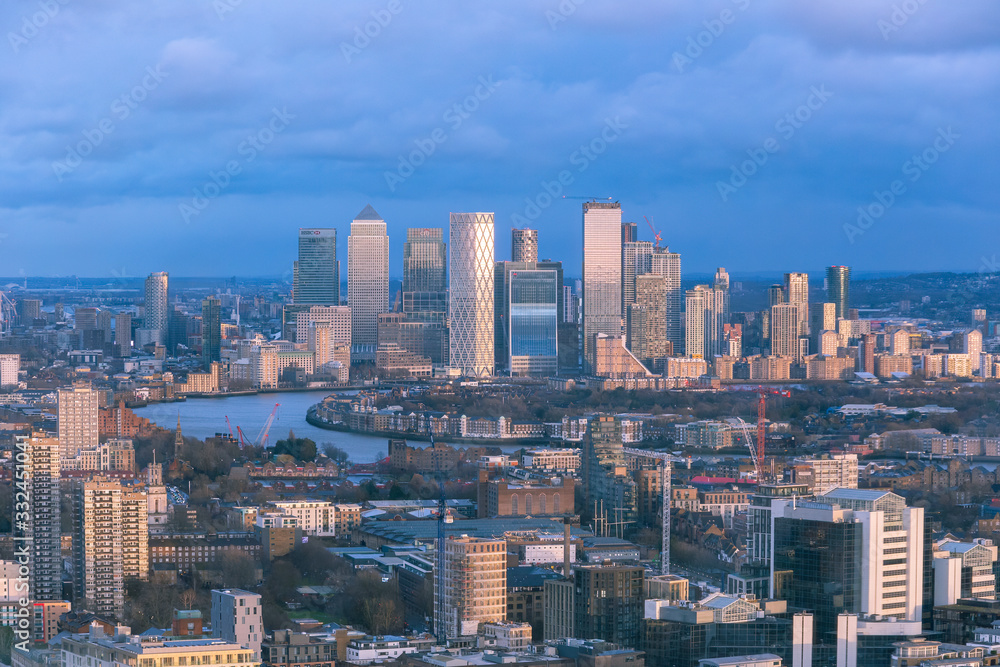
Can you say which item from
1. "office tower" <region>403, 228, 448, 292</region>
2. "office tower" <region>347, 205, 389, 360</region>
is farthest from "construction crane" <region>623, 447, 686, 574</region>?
"office tower" <region>347, 205, 389, 360</region>

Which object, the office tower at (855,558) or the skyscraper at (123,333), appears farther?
the skyscraper at (123,333)

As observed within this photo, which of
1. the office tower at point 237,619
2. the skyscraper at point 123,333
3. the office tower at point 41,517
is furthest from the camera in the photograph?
the skyscraper at point 123,333

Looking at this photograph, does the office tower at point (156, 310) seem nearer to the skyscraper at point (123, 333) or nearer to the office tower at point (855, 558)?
the skyscraper at point (123, 333)

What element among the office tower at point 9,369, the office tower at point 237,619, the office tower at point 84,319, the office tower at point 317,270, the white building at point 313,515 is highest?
the office tower at point 317,270

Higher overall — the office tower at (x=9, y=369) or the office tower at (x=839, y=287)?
the office tower at (x=839, y=287)

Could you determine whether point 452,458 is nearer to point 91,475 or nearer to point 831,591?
point 91,475

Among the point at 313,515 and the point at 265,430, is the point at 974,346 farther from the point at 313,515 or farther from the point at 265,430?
the point at 313,515

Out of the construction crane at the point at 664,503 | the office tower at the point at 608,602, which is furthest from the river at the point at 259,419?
the office tower at the point at 608,602
